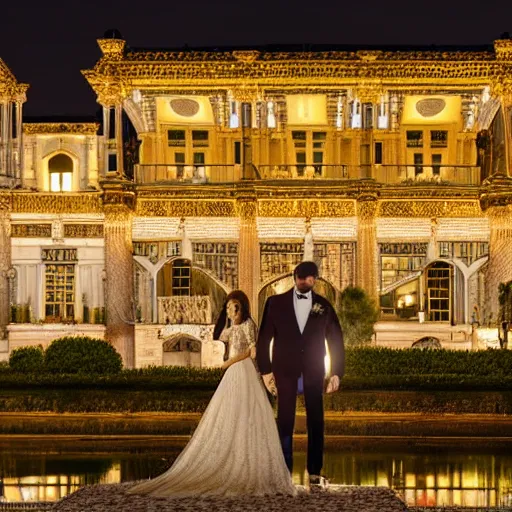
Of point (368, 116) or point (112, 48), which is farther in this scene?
point (368, 116)

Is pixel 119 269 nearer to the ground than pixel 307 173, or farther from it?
nearer to the ground

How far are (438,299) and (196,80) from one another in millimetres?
10542

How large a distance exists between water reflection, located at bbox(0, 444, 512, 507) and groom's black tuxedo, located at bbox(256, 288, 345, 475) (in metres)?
1.81

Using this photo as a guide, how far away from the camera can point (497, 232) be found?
118 ft

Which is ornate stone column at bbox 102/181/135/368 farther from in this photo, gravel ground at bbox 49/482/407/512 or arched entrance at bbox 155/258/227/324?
gravel ground at bbox 49/482/407/512

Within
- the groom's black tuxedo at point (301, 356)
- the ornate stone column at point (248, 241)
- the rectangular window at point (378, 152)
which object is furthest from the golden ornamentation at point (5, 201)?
the groom's black tuxedo at point (301, 356)

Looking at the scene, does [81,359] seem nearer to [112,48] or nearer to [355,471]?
[355,471]

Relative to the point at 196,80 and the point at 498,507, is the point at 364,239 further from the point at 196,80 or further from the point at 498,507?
the point at 498,507

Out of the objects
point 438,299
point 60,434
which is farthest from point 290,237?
point 60,434

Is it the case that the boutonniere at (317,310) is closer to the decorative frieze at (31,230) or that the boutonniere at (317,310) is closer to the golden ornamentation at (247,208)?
the golden ornamentation at (247,208)

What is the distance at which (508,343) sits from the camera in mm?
34219

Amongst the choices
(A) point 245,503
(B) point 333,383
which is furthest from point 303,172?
(A) point 245,503

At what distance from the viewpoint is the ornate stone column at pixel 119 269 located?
3594 cm

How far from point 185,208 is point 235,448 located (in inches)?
998
